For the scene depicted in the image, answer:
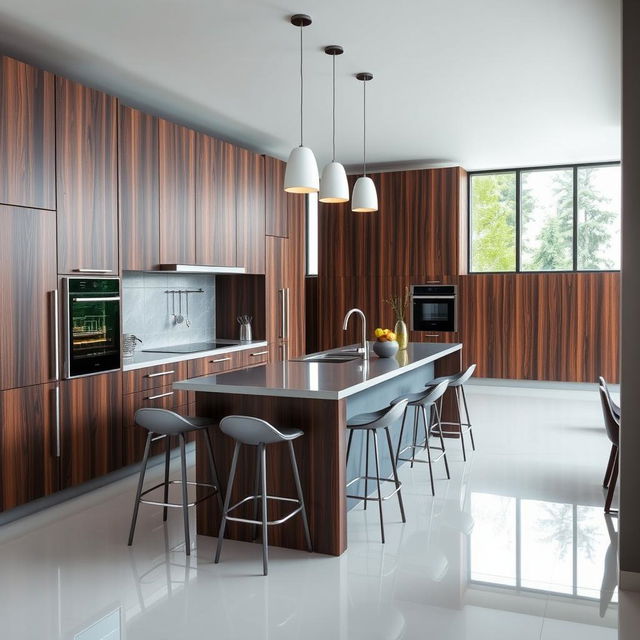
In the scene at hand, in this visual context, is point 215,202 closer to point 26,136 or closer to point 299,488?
point 26,136

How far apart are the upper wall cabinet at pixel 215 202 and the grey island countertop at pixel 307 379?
5.17 ft

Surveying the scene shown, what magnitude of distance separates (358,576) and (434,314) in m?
5.52

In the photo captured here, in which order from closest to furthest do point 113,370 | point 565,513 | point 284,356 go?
1. point 565,513
2. point 113,370
3. point 284,356

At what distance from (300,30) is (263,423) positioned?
7.80 feet

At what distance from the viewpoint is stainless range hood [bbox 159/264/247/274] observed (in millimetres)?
5058

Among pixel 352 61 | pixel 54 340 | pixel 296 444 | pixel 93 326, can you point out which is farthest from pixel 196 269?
pixel 296 444

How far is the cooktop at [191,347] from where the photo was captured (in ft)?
17.9

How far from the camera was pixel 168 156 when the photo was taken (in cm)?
509

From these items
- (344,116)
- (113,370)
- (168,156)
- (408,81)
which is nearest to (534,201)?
(344,116)

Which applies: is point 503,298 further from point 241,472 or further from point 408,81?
point 241,472

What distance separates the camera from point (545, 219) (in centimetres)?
815

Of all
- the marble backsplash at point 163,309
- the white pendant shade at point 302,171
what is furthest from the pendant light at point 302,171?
the marble backsplash at point 163,309

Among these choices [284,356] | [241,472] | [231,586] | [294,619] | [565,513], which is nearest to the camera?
[294,619]

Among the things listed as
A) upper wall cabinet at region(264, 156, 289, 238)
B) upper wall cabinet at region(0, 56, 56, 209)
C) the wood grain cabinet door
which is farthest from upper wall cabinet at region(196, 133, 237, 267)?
upper wall cabinet at region(0, 56, 56, 209)
